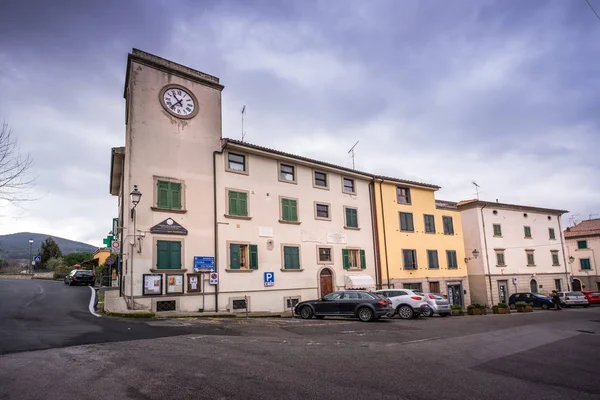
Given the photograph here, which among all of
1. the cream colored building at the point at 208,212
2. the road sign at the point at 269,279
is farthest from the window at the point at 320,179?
the road sign at the point at 269,279

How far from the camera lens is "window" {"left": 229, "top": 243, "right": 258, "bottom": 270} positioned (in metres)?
22.2

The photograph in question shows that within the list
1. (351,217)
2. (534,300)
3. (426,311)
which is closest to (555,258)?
(534,300)

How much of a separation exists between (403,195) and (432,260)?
5837 millimetres

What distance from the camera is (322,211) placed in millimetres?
27281

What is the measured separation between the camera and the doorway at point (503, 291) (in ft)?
127

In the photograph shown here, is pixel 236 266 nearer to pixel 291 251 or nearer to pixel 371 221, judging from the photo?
pixel 291 251

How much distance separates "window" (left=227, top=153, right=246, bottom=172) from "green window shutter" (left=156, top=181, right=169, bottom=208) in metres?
3.87

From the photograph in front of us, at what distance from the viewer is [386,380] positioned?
7.23 meters

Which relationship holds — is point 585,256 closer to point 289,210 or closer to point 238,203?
point 289,210

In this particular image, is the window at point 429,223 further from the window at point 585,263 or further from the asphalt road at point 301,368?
the window at point 585,263

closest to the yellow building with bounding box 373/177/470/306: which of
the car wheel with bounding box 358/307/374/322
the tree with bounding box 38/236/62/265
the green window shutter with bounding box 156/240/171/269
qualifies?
the car wheel with bounding box 358/307/374/322

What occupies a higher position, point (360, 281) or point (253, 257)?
point (253, 257)

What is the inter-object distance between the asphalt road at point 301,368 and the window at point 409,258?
18.4 m

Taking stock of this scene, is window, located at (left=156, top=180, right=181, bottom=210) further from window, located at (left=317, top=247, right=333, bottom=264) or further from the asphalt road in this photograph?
window, located at (left=317, top=247, right=333, bottom=264)
